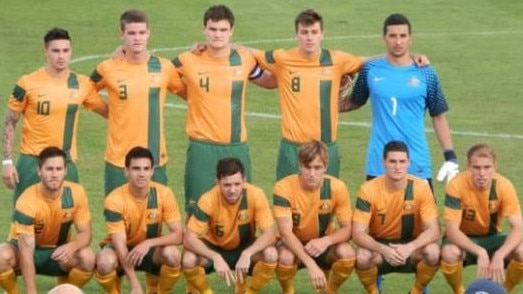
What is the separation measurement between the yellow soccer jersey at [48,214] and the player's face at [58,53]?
39.8 inches

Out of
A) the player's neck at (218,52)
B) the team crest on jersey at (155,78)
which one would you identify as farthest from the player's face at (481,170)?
the team crest on jersey at (155,78)

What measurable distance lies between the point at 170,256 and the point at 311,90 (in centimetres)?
183

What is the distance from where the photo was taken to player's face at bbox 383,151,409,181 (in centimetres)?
1254

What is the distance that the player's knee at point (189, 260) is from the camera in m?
12.5

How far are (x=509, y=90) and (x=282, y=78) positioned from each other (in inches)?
281

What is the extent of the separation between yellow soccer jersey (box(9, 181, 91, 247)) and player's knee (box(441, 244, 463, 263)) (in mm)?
2656

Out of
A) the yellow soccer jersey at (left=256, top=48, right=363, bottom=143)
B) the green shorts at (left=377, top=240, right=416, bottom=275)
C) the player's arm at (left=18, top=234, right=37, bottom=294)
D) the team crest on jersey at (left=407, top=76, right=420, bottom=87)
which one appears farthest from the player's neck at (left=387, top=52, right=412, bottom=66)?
the player's arm at (left=18, top=234, right=37, bottom=294)

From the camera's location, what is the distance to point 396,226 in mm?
12859

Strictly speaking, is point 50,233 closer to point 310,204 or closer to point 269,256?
point 269,256

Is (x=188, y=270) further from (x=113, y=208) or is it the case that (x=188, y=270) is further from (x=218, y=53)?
(x=218, y=53)

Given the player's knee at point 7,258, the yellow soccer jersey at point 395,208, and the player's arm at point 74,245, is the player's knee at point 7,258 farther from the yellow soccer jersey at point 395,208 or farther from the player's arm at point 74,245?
the yellow soccer jersey at point 395,208

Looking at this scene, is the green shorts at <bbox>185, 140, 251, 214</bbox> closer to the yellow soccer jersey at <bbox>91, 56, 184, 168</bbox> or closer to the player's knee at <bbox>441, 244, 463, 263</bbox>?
the yellow soccer jersey at <bbox>91, 56, 184, 168</bbox>

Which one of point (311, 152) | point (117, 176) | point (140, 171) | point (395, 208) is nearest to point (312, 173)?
point (311, 152)

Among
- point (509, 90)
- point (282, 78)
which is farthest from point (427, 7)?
point (282, 78)
